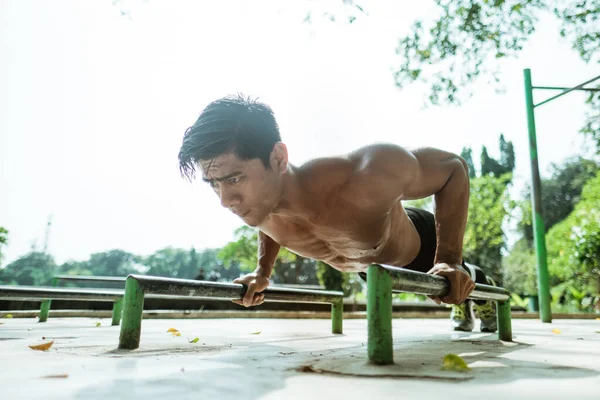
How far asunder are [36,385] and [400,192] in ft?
5.24

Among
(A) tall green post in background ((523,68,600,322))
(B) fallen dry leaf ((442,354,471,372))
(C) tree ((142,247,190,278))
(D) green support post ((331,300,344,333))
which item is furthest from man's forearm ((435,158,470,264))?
(C) tree ((142,247,190,278))

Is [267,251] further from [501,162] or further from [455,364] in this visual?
[501,162]

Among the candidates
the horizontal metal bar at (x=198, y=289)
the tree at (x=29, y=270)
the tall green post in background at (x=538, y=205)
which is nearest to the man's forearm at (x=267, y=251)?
the horizontal metal bar at (x=198, y=289)

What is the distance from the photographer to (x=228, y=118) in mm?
1938

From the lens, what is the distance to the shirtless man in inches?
74.5

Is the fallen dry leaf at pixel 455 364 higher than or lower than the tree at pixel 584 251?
lower

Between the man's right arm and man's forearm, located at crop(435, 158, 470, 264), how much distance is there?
981mm

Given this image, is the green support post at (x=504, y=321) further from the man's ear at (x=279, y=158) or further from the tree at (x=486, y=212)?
the tree at (x=486, y=212)

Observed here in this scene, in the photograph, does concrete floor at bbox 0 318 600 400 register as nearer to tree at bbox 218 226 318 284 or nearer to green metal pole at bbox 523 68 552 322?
green metal pole at bbox 523 68 552 322

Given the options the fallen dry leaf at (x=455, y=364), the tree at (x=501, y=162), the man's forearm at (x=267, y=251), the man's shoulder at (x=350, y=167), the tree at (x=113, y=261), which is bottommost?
the fallen dry leaf at (x=455, y=364)

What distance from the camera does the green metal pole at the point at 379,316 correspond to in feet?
4.30

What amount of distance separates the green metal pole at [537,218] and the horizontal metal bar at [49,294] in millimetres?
4819

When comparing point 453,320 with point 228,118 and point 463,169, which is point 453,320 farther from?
point 228,118

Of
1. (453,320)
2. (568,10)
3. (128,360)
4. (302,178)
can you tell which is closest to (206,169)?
(302,178)
